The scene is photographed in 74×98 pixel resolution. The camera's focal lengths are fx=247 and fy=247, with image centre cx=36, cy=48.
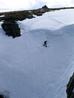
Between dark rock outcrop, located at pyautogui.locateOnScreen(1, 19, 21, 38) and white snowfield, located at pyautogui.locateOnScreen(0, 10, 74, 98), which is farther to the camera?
dark rock outcrop, located at pyautogui.locateOnScreen(1, 19, 21, 38)

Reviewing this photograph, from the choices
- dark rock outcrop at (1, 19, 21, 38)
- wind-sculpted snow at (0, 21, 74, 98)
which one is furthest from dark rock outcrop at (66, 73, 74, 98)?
dark rock outcrop at (1, 19, 21, 38)

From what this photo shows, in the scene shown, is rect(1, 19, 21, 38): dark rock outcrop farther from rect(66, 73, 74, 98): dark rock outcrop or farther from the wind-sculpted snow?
rect(66, 73, 74, 98): dark rock outcrop

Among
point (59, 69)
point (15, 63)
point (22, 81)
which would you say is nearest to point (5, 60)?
point (15, 63)

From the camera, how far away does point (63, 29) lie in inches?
220

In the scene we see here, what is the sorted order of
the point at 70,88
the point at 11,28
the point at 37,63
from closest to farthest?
the point at 70,88, the point at 37,63, the point at 11,28

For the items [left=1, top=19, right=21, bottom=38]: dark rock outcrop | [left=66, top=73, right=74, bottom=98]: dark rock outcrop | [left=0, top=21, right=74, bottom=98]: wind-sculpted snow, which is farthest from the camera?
[left=1, top=19, right=21, bottom=38]: dark rock outcrop

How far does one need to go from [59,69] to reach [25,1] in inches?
190

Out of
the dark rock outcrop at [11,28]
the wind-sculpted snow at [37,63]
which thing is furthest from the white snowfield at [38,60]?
the dark rock outcrop at [11,28]

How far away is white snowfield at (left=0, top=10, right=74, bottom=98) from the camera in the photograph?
507 centimetres

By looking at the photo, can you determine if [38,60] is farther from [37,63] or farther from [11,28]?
[11,28]

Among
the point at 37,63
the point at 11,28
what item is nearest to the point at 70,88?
the point at 37,63

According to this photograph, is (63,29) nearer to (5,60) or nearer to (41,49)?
(41,49)

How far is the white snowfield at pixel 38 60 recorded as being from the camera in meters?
5.07

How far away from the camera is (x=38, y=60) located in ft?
17.5
